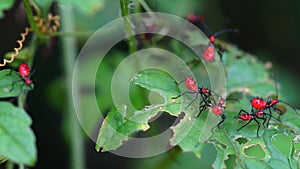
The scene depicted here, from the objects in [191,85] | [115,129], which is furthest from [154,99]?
[115,129]

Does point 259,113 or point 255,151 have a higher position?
point 259,113

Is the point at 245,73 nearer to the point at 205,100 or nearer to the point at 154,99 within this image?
the point at 154,99

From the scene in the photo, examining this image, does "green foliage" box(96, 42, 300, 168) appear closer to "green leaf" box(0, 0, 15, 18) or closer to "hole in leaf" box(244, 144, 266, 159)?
"hole in leaf" box(244, 144, 266, 159)

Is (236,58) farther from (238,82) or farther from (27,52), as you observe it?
(27,52)

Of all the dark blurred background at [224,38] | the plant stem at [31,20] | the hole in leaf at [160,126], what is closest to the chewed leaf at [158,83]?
the plant stem at [31,20]

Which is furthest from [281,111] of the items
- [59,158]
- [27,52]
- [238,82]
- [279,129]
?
[59,158]

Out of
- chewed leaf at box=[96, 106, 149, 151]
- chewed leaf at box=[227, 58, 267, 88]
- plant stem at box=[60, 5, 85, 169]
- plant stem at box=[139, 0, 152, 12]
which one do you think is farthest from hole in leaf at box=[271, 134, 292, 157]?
plant stem at box=[60, 5, 85, 169]

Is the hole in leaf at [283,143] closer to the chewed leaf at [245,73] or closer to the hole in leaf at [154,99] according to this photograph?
the hole in leaf at [154,99]
